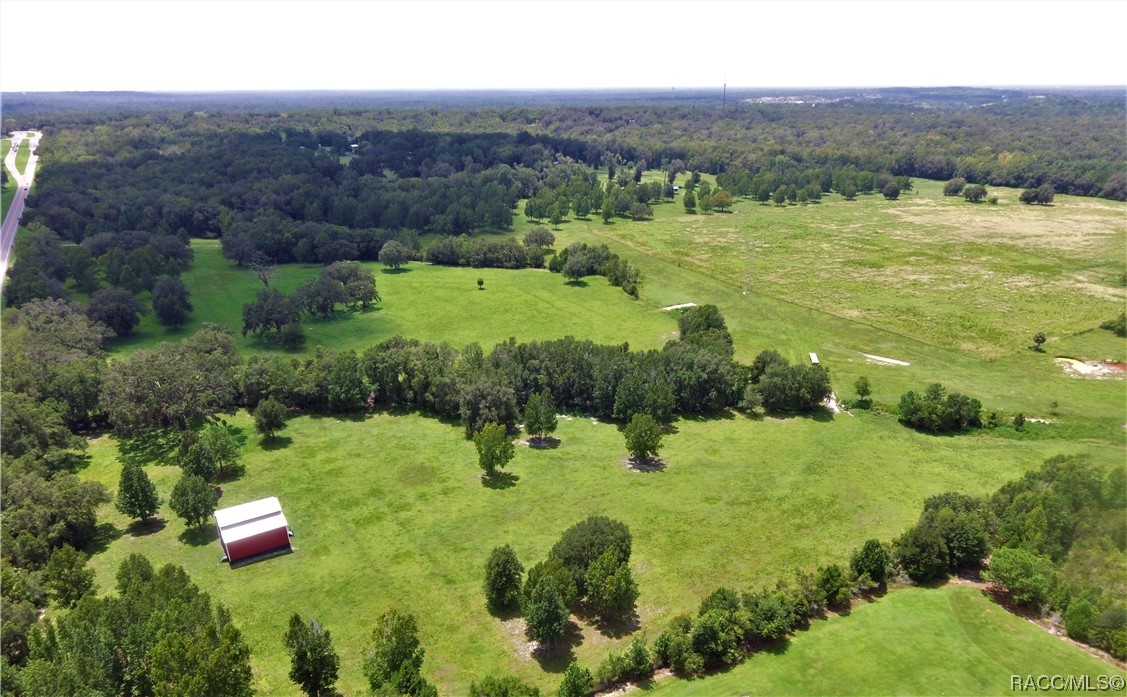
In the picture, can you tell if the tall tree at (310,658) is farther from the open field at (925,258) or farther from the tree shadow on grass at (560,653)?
the open field at (925,258)

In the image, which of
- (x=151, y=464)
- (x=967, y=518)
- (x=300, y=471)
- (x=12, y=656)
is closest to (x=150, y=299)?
(x=151, y=464)

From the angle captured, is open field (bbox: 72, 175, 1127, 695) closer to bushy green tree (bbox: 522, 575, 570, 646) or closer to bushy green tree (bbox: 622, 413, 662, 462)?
bushy green tree (bbox: 522, 575, 570, 646)

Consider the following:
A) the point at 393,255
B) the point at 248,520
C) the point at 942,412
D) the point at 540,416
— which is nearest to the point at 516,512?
the point at 540,416

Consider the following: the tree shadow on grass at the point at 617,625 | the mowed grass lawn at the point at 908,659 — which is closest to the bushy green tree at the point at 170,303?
the tree shadow on grass at the point at 617,625

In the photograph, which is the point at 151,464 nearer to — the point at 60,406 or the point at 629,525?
the point at 60,406

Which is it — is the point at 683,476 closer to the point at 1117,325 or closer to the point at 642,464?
the point at 642,464

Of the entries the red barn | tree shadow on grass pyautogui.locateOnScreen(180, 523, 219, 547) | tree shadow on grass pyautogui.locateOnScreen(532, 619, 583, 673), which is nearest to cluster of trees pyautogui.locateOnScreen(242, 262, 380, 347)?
tree shadow on grass pyautogui.locateOnScreen(180, 523, 219, 547)
